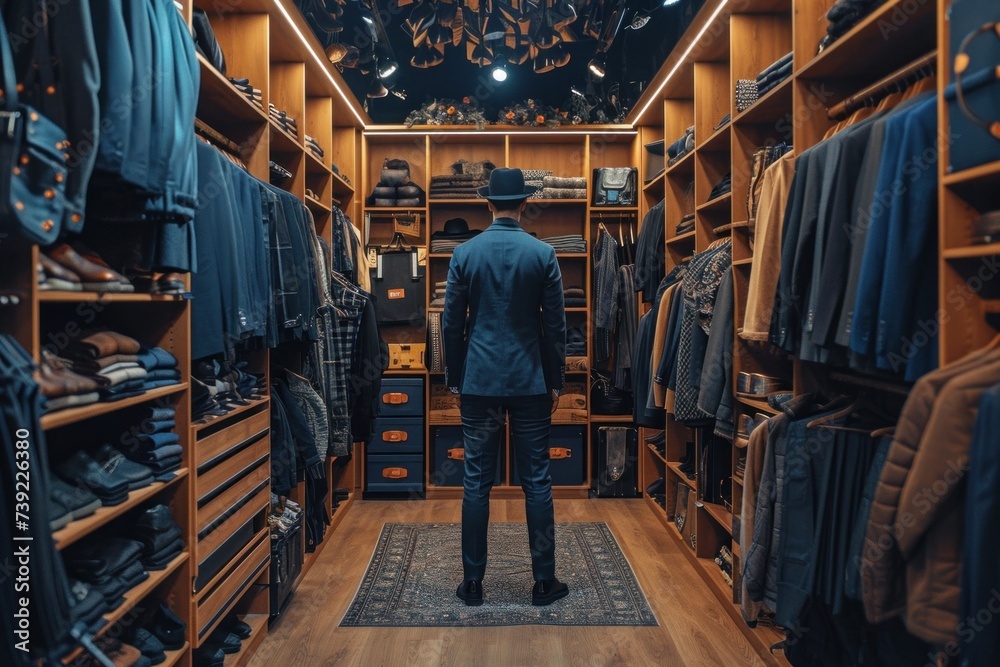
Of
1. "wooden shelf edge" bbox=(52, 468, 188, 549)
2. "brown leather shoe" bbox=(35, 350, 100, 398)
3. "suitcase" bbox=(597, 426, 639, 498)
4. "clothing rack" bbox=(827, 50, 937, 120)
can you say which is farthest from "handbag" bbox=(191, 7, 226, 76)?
"suitcase" bbox=(597, 426, 639, 498)

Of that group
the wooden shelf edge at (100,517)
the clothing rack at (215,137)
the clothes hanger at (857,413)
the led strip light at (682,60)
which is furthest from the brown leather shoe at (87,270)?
the led strip light at (682,60)

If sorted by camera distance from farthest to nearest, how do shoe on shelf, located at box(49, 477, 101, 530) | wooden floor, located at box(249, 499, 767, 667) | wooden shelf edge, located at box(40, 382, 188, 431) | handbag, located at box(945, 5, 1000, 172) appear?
wooden floor, located at box(249, 499, 767, 667) → shoe on shelf, located at box(49, 477, 101, 530) → wooden shelf edge, located at box(40, 382, 188, 431) → handbag, located at box(945, 5, 1000, 172)

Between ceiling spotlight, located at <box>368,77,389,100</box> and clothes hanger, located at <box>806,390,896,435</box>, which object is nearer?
clothes hanger, located at <box>806,390,896,435</box>

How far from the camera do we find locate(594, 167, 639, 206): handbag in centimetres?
491

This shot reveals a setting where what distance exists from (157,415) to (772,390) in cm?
209

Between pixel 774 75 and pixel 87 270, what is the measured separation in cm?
233

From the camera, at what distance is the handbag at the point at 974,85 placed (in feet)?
4.41

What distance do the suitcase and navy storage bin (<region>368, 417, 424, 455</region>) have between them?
4.01ft

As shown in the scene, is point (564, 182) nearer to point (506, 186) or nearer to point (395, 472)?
point (506, 186)

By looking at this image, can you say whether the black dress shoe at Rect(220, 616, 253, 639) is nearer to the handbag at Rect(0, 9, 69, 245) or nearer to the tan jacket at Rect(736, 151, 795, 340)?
the handbag at Rect(0, 9, 69, 245)

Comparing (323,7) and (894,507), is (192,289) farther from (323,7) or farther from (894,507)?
(323,7)

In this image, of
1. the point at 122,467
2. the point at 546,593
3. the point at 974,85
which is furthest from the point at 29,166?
the point at 546,593

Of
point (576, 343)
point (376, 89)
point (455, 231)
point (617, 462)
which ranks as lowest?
point (617, 462)

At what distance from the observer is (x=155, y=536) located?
194 cm
